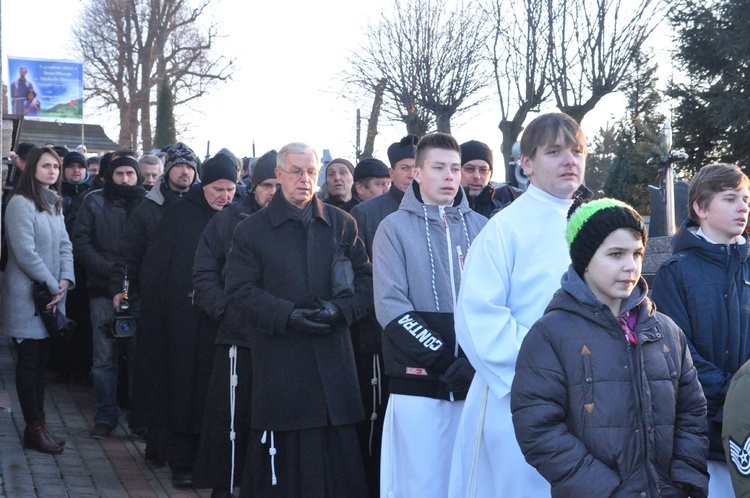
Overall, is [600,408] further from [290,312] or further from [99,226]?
[99,226]

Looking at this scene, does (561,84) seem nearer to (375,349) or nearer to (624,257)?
(375,349)

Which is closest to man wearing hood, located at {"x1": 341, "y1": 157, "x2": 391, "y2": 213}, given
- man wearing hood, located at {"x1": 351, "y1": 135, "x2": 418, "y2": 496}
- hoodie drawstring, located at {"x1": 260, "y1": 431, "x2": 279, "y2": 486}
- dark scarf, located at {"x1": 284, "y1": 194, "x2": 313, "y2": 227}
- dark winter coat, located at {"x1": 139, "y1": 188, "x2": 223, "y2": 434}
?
dark winter coat, located at {"x1": 139, "y1": 188, "x2": 223, "y2": 434}

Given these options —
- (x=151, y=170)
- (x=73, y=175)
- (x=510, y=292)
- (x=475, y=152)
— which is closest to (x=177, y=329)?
(x=475, y=152)

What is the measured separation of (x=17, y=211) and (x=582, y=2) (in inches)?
918

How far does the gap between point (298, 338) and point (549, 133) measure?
1.93 m

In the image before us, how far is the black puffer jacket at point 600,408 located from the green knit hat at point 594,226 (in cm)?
10

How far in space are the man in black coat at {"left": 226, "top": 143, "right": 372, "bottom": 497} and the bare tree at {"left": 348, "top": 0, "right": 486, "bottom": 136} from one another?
79.4 feet

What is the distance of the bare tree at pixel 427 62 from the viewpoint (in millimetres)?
29750

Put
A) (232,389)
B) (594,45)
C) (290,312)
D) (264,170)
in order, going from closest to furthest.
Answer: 1. (290,312)
2. (232,389)
3. (264,170)
4. (594,45)

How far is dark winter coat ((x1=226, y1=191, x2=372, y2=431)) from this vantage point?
211 inches

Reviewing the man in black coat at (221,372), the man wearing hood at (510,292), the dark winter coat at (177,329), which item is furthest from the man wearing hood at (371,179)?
the man wearing hood at (510,292)

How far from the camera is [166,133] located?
1483 inches

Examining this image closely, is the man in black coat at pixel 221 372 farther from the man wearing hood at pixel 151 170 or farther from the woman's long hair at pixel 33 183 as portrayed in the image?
the man wearing hood at pixel 151 170

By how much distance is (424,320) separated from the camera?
489cm
